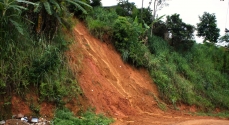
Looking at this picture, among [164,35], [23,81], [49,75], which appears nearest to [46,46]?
[49,75]

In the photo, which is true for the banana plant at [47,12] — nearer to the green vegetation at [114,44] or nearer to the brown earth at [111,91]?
the green vegetation at [114,44]

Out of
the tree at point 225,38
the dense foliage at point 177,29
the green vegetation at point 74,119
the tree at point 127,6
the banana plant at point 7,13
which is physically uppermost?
the tree at point 127,6

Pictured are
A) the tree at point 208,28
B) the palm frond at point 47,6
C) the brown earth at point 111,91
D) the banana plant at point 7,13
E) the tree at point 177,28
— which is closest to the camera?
the banana plant at point 7,13

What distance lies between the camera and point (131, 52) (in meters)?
15.9

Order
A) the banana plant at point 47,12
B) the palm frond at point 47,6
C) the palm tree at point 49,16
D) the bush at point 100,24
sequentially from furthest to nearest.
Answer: the bush at point 100,24 → the palm tree at point 49,16 → the banana plant at point 47,12 → the palm frond at point 47,6

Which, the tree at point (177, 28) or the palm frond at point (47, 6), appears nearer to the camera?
the palm frond at point (47, 6)

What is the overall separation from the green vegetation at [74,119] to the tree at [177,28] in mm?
13082

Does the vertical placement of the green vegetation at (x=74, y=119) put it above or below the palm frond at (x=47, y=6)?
below

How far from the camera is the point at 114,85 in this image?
13242 mm

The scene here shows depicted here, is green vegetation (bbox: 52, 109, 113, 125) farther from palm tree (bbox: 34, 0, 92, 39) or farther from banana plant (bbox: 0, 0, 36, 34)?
palm tree (bbox: 34, 0, 92, 39)

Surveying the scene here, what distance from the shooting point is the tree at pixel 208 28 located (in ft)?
86.0

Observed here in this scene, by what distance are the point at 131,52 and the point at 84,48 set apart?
122 inches

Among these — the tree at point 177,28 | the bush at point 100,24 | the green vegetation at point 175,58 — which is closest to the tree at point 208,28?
the green vegetation at point 175,58

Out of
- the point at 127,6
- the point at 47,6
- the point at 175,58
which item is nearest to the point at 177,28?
the point at 175,58
